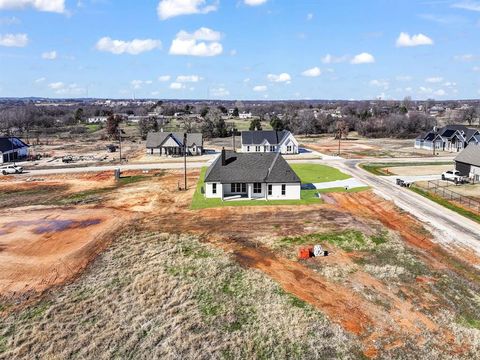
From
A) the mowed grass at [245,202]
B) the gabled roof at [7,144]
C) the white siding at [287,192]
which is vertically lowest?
the mowed grass at [245,202]

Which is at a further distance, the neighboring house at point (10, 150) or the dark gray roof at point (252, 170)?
the neighboring house at point (10, 150)

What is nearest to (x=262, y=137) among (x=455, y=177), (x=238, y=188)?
(x=238, y=188)

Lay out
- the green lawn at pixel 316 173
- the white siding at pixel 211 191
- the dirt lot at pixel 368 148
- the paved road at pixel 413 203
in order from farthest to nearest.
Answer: the dirt lot at pixel 368 148 < the green lawn at pixel 316 173 < the white siding at pixel 211 191 < the paved road at pixel 413 203

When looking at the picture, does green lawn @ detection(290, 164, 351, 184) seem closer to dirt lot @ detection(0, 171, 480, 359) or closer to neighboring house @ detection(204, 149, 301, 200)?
neighboring house @ detection(204, 149, 301, 200)

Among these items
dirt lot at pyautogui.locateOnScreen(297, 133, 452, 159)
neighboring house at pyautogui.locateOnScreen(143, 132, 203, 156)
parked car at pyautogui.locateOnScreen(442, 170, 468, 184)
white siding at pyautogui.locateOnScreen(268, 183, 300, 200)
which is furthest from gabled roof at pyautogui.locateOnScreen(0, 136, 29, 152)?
parked car at pyautogui.locateOnScreen(442, 170, 468, 184)

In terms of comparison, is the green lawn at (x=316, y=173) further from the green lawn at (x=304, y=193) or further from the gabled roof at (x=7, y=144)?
the gabled roof at (x=7, y=144)

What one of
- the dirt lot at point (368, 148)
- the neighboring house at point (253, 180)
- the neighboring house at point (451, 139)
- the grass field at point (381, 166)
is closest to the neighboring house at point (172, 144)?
the dirt lot at point (368, 148)
